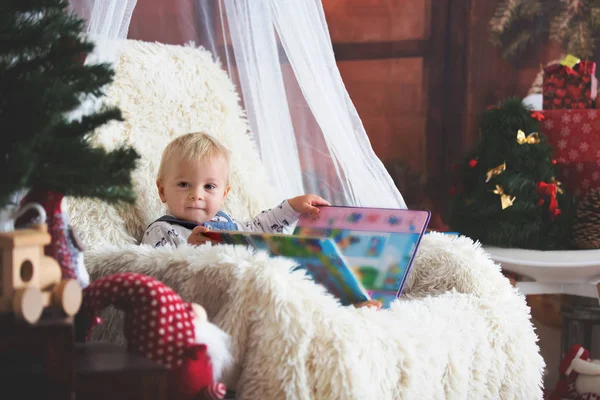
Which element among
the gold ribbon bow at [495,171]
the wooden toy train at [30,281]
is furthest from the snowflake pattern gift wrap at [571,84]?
the wooden toy train at [30,281]

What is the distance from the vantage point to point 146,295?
1.05 m

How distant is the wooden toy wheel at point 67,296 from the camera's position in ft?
3.01

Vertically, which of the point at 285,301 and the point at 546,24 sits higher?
the point at 546,24

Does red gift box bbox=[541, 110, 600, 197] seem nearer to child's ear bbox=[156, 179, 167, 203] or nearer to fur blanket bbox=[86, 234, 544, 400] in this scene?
fur blanket bbox=[86, 234, 544, 400]

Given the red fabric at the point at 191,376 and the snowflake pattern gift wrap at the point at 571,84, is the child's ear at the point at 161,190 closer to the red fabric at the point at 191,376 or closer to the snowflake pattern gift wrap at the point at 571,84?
the red fabric at the point at 191,376

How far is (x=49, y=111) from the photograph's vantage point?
0.97 m

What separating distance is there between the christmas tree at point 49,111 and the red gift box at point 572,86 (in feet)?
5.40

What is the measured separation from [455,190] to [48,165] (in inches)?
64.5

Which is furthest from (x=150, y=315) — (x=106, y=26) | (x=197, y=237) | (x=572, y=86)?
(x=572, y=86)

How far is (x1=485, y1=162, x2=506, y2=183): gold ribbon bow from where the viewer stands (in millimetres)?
2252

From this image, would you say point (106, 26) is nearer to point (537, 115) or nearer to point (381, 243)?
point (381, 243)

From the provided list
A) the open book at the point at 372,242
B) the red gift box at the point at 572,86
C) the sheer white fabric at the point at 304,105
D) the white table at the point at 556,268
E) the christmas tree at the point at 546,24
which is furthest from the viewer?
the christmas tree at the point at 546,24

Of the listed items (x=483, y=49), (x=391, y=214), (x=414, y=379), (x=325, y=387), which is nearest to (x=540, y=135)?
(x=483, y=49)

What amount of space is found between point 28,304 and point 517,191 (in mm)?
1619
